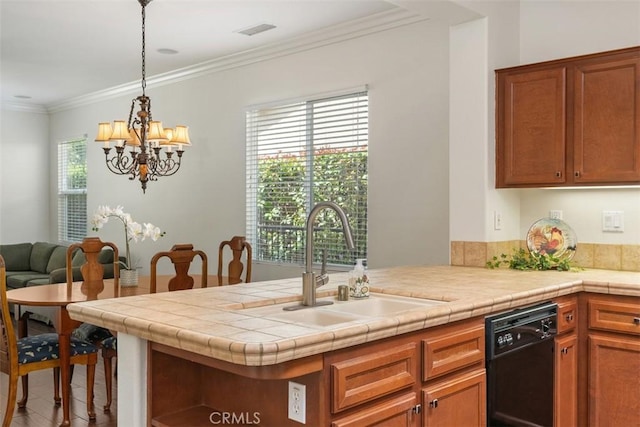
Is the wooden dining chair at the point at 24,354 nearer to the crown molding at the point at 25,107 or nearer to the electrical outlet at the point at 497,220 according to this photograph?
the electrical outlet at the point at 497,220

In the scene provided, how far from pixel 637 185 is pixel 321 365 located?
2245mm

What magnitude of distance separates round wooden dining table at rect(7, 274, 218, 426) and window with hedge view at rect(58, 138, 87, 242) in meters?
3.82

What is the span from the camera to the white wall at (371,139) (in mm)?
4090

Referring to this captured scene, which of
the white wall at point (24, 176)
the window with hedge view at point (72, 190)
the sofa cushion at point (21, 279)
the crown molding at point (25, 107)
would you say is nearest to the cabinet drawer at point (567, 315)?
the sofa cushion at point (21, 279)

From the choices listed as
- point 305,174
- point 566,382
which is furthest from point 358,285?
point 305,174

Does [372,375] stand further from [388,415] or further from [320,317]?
[320,317]

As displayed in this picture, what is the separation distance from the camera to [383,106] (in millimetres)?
4352

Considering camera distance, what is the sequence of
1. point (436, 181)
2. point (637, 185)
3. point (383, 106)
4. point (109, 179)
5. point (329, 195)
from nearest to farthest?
point (637, 185), point (436, 181), point (383, 106), point (329, 195), point (109, 179)

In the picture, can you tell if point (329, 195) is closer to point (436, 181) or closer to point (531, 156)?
point (436, 181)

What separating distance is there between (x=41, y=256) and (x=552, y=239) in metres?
6.39

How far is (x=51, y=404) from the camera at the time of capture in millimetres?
3910

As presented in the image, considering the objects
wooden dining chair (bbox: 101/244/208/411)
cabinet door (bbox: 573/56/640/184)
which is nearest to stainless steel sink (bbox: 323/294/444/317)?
cabinet door (bbox: 573/56/640/184)

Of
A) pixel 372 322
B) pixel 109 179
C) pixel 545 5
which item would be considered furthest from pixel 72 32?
pixel 372 322

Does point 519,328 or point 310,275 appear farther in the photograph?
point 519,328
